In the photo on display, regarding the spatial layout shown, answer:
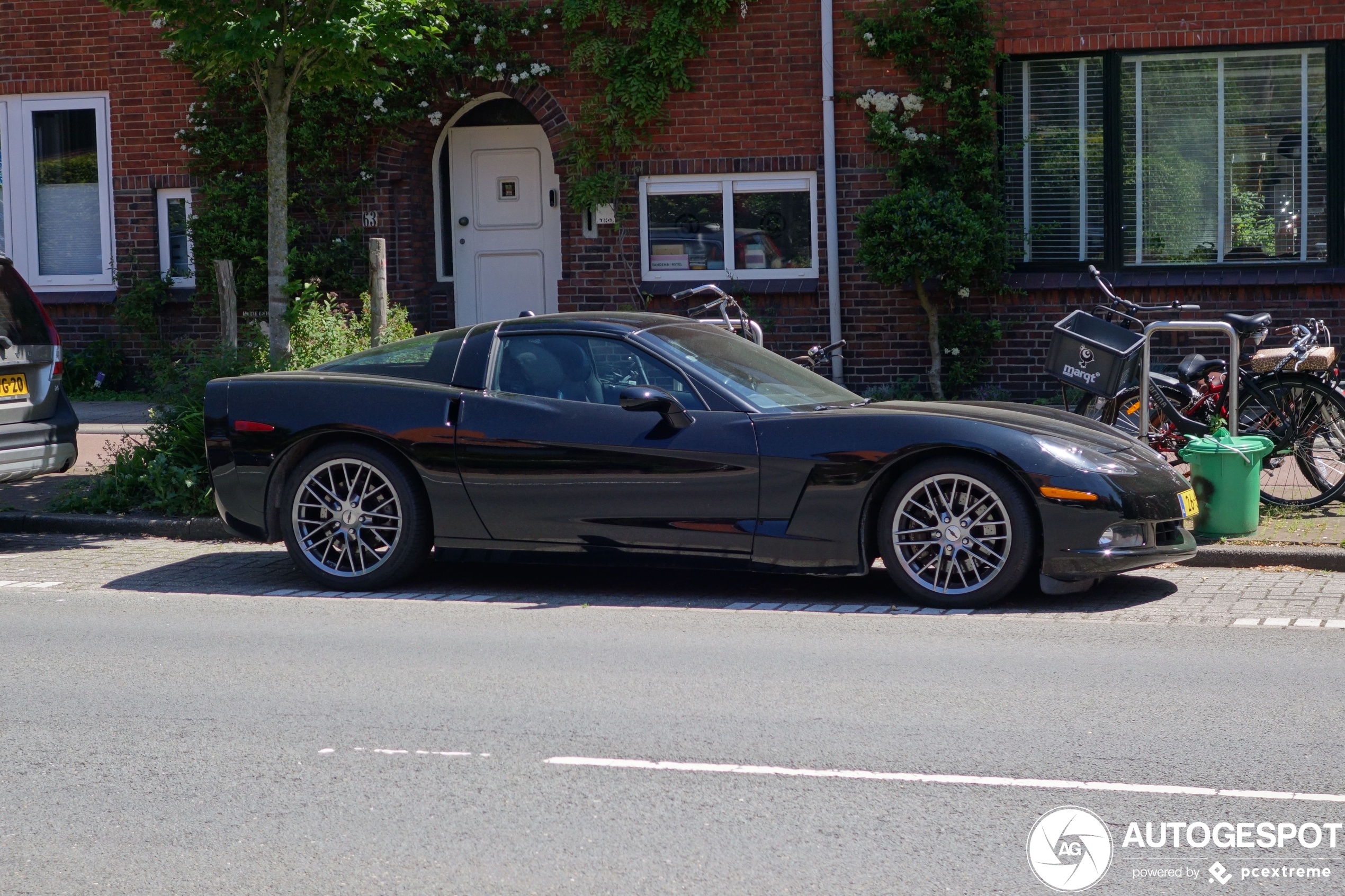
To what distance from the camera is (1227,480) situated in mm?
8062

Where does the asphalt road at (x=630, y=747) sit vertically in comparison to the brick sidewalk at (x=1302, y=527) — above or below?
below

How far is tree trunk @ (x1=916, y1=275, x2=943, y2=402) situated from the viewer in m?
13.4

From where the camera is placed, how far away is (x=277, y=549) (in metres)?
9.05

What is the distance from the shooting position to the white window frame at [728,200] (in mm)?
14031

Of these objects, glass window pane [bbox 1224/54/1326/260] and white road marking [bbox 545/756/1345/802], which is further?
glass window pane [bbox 1224/54/1326/260]

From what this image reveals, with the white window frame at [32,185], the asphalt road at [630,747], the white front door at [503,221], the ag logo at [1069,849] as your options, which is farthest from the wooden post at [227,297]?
the ag logo at [1069,849]

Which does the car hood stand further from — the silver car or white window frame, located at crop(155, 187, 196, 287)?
white window frame, located at crop(155, 187, 196, 287)

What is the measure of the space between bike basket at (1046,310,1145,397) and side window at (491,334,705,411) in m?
2.94

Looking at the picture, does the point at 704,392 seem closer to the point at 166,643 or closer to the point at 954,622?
the point at 954,622

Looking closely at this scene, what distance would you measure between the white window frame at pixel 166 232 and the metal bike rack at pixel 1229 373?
9994mm

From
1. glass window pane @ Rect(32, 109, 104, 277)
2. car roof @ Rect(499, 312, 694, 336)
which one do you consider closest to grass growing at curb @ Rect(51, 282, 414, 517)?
car roof @ Rect(499, 312, 694, 336)

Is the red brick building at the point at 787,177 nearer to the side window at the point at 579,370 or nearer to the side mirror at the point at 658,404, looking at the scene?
the side window at the point at 579,370

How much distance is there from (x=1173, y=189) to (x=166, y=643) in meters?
10.1

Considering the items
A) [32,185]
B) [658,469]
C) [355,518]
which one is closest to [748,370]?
[658,469]
